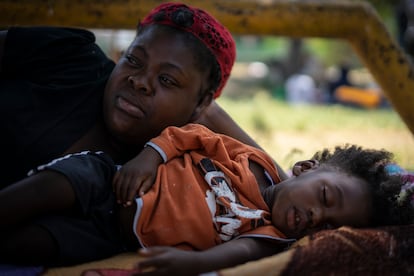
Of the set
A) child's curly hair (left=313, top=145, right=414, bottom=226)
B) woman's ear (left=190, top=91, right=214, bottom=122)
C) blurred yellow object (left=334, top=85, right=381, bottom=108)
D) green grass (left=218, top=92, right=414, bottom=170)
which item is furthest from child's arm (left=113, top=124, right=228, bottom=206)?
blurred yellow object (left=334, top=85, right=381, bottom=108)

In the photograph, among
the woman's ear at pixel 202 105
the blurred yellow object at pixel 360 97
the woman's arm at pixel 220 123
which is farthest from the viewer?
the blurred yellow object at pixel 360 97

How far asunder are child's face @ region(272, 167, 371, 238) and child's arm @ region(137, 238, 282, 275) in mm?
108

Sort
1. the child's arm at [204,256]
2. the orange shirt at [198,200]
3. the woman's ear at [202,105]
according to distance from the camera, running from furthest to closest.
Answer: the woman's ear at [202,105] → the orange shirt at [198,200] → the child's arm at [204,256]

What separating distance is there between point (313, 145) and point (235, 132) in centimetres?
416

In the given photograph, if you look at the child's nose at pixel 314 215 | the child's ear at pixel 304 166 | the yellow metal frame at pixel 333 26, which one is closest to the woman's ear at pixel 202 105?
the child's ear at pixel 304 166

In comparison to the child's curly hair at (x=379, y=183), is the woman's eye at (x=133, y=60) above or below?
above

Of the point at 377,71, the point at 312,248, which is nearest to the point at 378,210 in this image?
the point at 312,248

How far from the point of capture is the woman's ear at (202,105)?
2527 mm

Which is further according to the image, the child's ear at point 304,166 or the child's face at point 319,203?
the child's ear at point 304,166

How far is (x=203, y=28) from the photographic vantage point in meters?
2.44

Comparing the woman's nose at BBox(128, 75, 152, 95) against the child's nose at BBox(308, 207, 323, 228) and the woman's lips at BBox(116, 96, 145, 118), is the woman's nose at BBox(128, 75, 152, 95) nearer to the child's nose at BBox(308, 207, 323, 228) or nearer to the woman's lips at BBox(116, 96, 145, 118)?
the woman's lips at BBox(116, 96, 145, 118)

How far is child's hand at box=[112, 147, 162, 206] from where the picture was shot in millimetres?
1957

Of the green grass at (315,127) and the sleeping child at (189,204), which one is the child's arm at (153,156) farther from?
the green grass at (315,127)

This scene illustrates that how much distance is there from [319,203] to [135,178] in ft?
2.05
